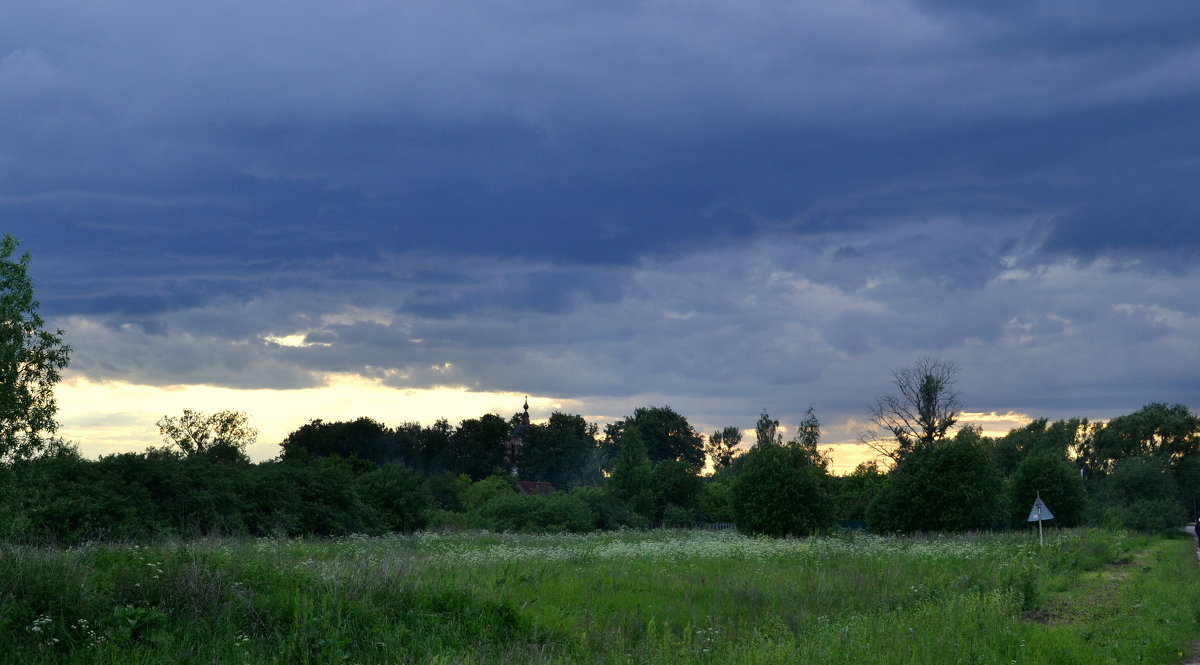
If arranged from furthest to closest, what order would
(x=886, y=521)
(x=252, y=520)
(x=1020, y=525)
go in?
(x=1020, y=525) → (x=886, y=521) → (x=252, y=520)

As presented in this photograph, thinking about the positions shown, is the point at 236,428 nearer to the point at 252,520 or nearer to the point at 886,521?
the point at 252,520

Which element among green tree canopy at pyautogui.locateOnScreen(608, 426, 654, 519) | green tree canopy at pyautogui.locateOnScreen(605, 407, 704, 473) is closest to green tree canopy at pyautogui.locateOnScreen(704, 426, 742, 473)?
green tree canopy at pyautogui.locateOnScreen(605, 407, 704, 473)

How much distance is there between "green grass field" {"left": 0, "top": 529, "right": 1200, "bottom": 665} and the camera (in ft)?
38.4

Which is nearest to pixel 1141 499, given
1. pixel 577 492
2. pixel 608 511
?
pixel 608 511

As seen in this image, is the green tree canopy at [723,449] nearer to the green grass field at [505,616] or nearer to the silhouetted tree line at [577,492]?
the silhouetted tree line at [577,492]

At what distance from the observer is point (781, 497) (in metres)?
48.0

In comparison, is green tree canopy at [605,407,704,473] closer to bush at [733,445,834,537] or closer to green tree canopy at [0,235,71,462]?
bush at [733,445,834,537]

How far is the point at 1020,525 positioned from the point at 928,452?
10.4m

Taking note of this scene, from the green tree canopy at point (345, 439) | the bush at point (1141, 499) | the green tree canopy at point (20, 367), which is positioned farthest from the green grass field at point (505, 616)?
the green tree canopy at point (345, 439)

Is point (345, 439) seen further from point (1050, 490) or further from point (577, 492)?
point (1050, 490)

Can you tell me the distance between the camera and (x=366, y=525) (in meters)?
44.3

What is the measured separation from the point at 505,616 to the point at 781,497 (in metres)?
35.5

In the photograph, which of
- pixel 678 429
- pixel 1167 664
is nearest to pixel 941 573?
pixel 1167 664

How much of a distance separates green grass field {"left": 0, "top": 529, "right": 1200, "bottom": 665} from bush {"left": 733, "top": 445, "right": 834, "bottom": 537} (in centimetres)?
2632
